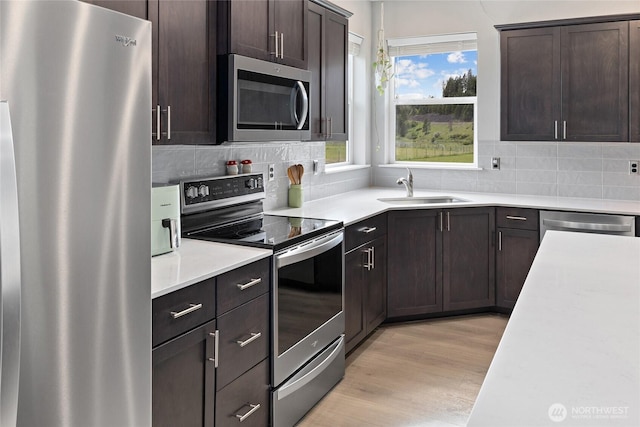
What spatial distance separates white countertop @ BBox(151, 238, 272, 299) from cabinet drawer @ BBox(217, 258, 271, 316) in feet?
0.11

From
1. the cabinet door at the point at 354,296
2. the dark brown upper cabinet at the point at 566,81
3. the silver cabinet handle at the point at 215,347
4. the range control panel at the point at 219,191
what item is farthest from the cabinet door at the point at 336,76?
the silver cabinet handle at the point at 215,347

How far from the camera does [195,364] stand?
1.94m

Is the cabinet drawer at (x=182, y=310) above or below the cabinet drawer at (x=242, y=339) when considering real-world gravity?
above

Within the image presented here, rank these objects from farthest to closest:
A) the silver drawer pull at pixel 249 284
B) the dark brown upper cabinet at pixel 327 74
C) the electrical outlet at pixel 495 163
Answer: the electrical outlet at pixel 495 163 → the dark brown upper cabinet at pixel 327 74 → the silver drawer pull at pixel 249 284

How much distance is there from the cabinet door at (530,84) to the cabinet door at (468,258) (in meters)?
0.70

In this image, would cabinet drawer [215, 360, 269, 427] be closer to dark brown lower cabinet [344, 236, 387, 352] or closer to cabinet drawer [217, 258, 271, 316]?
cabinet drawer [217, 258, 271, 316]

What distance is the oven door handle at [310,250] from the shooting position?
7.95 feet

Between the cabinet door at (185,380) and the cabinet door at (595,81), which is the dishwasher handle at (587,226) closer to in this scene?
the cabinet door at (595,81)

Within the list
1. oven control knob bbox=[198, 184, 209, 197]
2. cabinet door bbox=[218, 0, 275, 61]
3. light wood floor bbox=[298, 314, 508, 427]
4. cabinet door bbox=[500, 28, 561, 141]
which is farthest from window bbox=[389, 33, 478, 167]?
oven control knob bbox=[198, 184, 209, 197]

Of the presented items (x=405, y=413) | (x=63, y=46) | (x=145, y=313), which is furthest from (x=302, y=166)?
(x=63, y=46)

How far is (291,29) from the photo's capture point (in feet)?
10.0

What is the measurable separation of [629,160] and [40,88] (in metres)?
4.24

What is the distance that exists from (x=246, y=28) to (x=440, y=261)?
2282 millimetres

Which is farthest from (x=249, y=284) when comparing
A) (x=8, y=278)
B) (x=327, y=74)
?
(x=327, y=74)
